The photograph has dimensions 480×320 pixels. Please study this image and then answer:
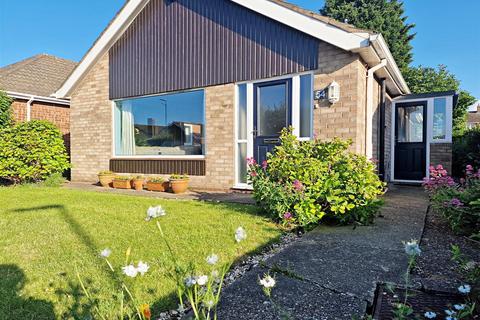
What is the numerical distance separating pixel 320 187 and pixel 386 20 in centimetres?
2650

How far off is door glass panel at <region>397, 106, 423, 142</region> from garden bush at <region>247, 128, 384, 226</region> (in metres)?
5.66

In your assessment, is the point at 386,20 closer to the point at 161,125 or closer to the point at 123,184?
the point at 161,125

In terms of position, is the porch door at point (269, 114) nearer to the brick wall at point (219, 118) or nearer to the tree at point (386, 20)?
the brick wall at point (219, 118)

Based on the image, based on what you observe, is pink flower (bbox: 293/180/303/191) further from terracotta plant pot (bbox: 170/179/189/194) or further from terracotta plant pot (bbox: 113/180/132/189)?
terracotta plant pot (bbox: 113/180/132/189)

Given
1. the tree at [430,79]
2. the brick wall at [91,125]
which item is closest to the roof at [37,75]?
the brick wall at [91,125]

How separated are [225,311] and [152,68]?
775 cm

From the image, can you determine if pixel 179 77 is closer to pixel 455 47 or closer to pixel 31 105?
pixel 31 105

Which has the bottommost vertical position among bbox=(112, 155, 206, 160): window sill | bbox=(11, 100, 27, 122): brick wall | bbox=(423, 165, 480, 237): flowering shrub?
bbox=(423, 165, 480, 237): flowering shrub

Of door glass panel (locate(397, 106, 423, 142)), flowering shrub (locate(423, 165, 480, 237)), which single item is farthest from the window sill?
door glass panel (locate(397, 106, 423, 142))

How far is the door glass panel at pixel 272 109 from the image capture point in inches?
252

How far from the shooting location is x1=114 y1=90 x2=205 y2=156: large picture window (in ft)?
25.6

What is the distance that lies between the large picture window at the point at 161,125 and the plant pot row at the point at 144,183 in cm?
85

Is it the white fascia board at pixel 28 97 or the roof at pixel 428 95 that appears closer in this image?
the roof at pixel 428 95

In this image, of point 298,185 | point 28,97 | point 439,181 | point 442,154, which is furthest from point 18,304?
point 28,97
